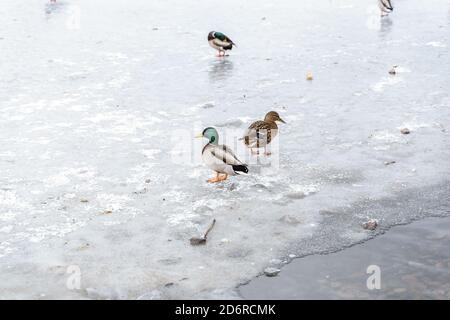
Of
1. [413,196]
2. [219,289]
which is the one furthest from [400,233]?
[219,289]

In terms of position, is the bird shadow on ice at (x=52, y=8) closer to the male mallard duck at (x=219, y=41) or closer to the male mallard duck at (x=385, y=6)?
the male mallard duck at (x=219, y=41)

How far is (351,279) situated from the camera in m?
6.01

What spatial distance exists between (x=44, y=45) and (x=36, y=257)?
1007cm

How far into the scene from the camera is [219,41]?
14164mm

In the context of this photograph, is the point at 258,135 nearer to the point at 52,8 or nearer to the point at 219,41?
the point at 219,41

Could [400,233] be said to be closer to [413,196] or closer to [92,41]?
[413,196]

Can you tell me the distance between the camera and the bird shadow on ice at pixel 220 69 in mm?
13016

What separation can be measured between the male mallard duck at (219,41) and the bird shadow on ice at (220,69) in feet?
0.87

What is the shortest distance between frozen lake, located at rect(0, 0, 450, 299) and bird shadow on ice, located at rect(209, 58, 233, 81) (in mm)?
43

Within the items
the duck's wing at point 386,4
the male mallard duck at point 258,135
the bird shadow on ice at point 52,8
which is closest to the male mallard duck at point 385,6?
the duck's wing at point 386,4

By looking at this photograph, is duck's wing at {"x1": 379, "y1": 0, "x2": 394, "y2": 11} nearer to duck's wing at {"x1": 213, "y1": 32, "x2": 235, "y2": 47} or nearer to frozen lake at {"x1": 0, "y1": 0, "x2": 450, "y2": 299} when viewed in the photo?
frozen lake at {"x1": 0, "y1": 0, "x2": 450, "y2": 299}

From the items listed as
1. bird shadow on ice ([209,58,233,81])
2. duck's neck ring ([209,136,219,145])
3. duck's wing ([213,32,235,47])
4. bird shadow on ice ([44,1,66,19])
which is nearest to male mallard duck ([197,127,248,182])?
duck's neck ring ([209,136,219,145])

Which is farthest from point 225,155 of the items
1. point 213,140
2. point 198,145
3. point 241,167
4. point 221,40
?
A: point 221,40
